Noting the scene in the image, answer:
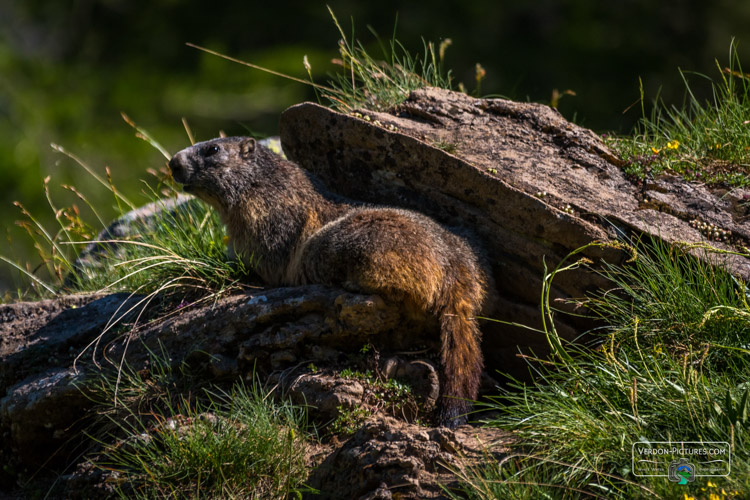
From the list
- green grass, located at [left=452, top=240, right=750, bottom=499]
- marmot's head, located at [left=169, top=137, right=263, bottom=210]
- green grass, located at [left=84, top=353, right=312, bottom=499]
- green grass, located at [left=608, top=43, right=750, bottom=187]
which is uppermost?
green grass, located at [left=608, top=43, right=750, bottom=187]

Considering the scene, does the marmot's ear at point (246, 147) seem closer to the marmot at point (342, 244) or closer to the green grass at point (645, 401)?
the marmot at point (342, 244)

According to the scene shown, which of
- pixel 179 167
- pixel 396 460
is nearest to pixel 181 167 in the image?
pixel 179 167

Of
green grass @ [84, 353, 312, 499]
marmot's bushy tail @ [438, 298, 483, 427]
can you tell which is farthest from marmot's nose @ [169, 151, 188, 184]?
marmot's bushy tail @ [438, 298, 483, 427]

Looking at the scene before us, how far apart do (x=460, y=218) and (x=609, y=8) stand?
830 centimetres

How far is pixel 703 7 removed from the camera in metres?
11.0

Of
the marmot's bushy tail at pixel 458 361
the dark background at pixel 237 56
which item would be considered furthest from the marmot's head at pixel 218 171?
the dark background at pixel 237 56

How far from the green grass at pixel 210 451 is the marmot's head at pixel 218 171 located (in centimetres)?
156

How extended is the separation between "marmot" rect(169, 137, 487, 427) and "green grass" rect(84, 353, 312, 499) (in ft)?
3.14

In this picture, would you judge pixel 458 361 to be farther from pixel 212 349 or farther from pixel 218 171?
pixel 218 171

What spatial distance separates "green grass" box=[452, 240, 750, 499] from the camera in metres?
3.14

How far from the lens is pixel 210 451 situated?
372 cm

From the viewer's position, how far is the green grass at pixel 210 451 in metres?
3.71

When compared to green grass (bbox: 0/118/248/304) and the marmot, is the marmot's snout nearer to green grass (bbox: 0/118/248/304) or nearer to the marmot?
the marmot

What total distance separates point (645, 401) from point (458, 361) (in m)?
1.24
